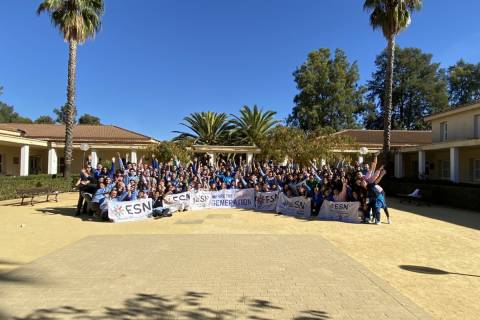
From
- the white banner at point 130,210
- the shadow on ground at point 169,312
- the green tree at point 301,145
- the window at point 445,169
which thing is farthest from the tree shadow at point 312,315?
the window at point 445,169

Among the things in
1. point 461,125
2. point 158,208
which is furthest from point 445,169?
point 158,208

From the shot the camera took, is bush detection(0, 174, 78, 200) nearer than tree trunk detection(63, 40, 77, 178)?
Yes

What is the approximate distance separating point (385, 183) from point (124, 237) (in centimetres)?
1951

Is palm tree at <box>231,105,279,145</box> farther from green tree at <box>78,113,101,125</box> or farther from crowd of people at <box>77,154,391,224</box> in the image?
green tree at <box>78,113,101,125</box>

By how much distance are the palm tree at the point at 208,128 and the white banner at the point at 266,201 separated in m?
20.0

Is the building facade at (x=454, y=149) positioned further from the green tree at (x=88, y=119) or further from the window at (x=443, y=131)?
the green tree at (x=88, y=119)

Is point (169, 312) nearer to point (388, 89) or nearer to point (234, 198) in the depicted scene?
point (234, 198)

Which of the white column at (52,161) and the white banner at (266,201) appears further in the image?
the white column at (52,161)

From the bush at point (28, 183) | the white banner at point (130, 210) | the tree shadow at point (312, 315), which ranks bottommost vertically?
the tree shadow at point (312, 315)

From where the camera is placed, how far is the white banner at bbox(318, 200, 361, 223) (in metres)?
11.5

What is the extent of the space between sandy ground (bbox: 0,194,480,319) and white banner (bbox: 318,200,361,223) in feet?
2.37

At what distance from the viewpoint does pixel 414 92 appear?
50.2 metres

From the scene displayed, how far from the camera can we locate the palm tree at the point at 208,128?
112 ft

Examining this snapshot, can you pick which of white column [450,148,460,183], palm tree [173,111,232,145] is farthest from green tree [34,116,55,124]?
white column [450,148,460,183]
